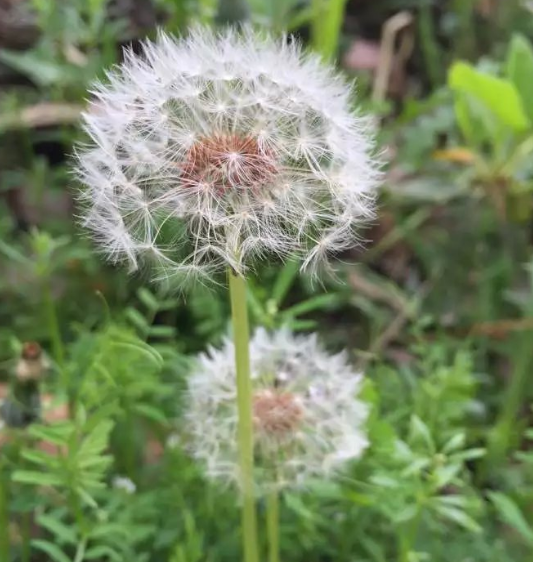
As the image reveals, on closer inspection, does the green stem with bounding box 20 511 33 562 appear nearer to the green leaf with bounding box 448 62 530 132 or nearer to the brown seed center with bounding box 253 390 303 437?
the brown seed center with bounding box 253 390 303 437

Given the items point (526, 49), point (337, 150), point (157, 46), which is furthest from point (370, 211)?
point (526, 49)

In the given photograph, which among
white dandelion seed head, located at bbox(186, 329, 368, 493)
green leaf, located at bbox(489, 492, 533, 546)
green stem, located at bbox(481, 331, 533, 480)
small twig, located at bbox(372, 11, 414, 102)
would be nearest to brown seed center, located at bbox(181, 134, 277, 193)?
white dandelion seed head, located at bbox(186, 329, 368, 493)

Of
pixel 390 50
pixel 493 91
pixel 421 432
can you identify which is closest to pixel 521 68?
pixel 493 91

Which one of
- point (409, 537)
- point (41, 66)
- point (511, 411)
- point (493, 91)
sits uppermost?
point (41, 66)

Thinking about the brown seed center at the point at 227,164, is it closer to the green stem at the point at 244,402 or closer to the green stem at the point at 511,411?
the green stem at the point at 244,402

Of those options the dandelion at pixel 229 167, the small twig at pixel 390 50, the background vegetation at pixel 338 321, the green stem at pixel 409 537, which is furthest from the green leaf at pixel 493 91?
the green stem at pixel 409 537

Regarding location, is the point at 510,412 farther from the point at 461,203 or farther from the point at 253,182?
the point at 253,182

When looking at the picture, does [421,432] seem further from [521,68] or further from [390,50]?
[390,50]
